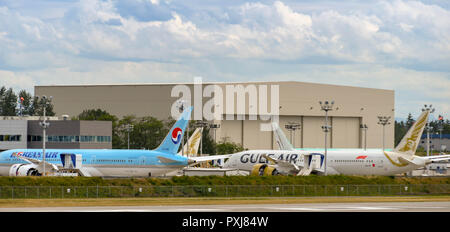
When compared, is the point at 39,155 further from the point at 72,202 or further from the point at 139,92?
the point at 139,92

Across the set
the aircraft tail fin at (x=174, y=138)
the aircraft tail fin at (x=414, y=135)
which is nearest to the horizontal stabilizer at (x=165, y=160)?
the aircraft tail fin at (x=174, y=138)

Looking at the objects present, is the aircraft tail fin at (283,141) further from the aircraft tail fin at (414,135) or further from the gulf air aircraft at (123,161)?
the gulf air aircraft at (123,161)

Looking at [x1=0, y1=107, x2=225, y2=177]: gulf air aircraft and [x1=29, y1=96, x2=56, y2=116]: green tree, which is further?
[x1=29, y1=96, x2=56, y2=116]: green tree

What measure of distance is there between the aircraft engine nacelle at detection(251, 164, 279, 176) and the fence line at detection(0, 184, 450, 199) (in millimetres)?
15371

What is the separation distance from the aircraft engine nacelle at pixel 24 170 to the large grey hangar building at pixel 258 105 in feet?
223

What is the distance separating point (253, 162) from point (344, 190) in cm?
2413

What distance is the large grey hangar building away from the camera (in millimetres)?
141375

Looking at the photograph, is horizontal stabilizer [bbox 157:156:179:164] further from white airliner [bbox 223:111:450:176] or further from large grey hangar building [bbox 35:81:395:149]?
large grey hangar building [bbox 35:81:395:149]

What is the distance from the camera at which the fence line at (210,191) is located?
188 feet

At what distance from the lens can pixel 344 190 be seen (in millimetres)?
63781

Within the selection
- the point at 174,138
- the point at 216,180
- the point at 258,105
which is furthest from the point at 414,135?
the point at 258,105

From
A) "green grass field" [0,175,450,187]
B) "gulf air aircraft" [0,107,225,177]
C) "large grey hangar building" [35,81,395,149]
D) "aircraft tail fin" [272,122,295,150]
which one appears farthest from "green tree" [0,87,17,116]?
"green grass field" [0,175,450,187]
